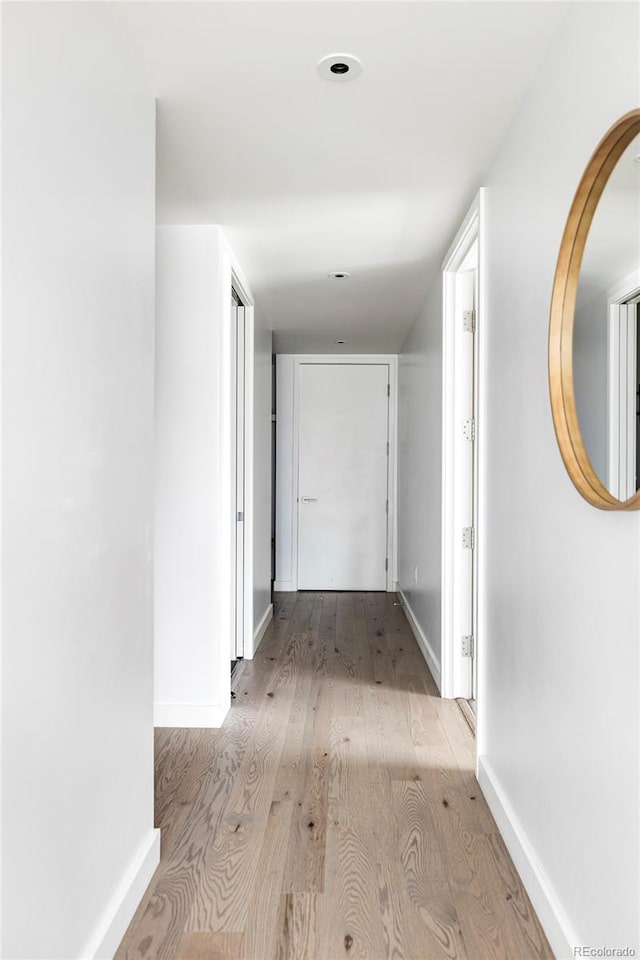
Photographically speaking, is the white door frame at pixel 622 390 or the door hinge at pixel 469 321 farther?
the door hinge at pixel 469 321

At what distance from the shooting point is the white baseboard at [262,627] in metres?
4.50

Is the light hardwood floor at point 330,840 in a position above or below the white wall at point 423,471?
below

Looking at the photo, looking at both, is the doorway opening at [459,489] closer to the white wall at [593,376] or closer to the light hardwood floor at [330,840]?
the light hardwood floor at [330,840]

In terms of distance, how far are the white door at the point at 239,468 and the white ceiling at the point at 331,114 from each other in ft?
1.92

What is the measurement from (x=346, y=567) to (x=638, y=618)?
5396mm

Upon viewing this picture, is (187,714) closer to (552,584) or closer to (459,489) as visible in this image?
(459,489)

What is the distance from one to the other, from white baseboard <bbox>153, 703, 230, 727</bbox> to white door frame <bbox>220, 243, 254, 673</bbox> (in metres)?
0.22

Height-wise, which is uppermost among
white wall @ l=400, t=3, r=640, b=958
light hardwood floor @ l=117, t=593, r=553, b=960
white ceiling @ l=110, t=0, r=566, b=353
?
white ceiling @ l=110, t=0, r=566, b=353

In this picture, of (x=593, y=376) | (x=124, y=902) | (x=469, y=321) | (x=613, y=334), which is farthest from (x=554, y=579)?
(x=469, y=321)

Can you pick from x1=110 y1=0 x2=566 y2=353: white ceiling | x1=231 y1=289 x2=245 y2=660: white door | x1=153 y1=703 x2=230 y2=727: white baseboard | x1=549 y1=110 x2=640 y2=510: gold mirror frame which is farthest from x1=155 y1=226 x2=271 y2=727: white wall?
x1=549 y1=110 x2=640 y2=510: gold mirror frame

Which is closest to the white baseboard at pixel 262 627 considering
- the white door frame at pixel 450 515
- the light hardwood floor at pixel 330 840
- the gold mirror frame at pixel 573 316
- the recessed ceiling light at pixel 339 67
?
the light hardwood floor at pixel 330 840

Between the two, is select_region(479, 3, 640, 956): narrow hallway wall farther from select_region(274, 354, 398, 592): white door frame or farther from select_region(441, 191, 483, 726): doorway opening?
select_region(274, 354, 398, 592): white door frame

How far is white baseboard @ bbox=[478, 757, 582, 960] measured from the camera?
5.27ft

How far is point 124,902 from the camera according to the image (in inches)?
67.9
